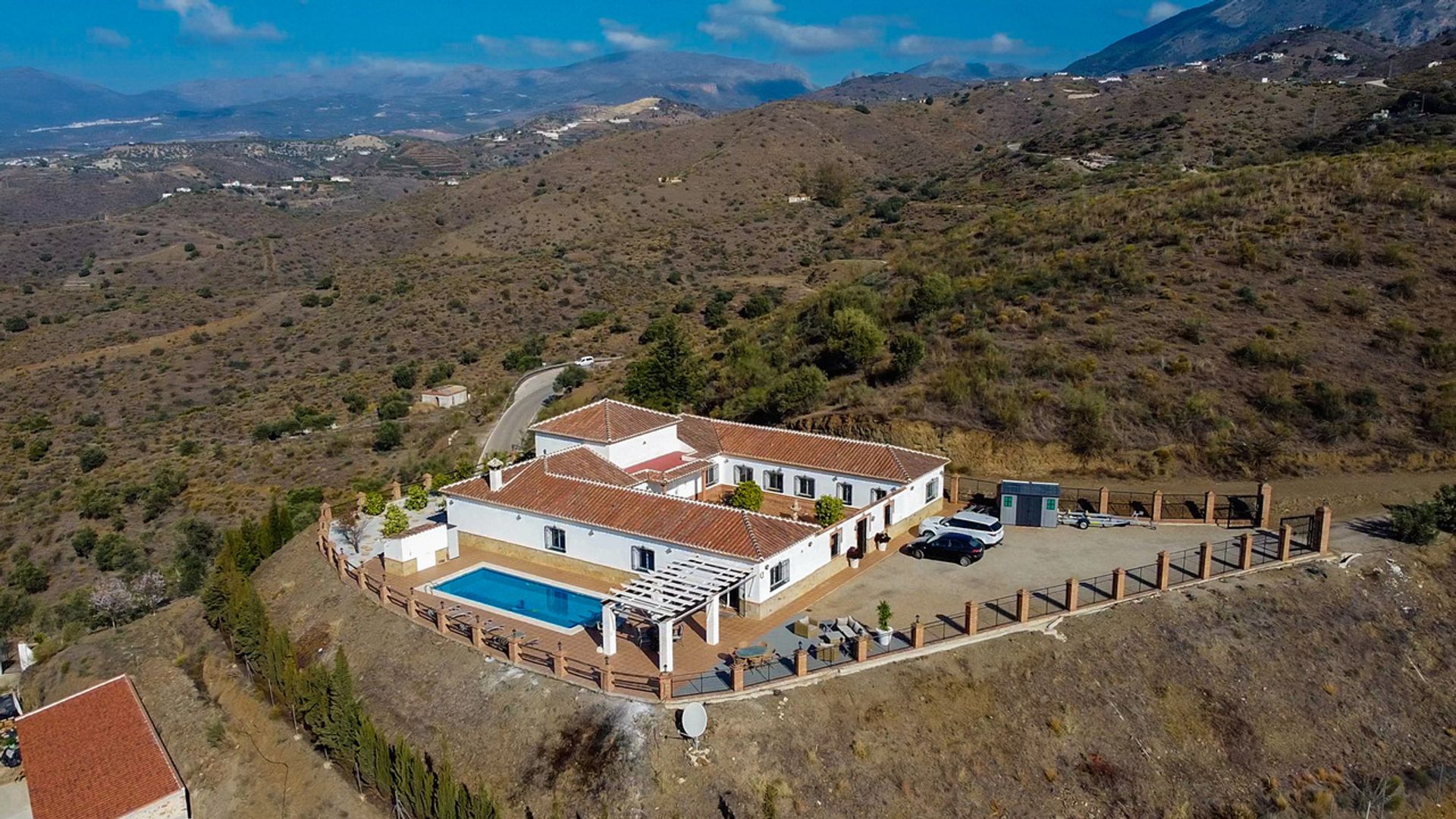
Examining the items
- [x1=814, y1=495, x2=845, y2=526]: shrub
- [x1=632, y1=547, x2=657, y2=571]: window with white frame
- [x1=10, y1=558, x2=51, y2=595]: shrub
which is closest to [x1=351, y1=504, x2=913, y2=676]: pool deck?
[x1=632, y1=547, x2=657, y2=571]: window with white frame

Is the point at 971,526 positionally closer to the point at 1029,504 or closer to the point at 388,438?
the point at 1029,504

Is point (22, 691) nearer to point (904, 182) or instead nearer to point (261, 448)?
point (261, 448)

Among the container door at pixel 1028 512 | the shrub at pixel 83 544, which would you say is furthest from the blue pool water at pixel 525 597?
the shrub at pixel 83 544

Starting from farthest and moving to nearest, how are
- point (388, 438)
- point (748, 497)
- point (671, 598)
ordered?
point (388, 438) → point (748, 497) → point (671, 598)

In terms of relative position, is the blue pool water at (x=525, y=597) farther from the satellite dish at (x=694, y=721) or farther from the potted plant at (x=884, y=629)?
the potted plant at (x=884, y=629)

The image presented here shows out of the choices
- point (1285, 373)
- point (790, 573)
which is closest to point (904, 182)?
point (1285, 373)

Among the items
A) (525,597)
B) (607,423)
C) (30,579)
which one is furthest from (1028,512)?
(30,579)

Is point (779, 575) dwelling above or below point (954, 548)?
above

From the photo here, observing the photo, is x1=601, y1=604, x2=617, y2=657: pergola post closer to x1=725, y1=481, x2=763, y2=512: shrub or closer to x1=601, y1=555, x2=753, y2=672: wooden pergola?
x1=601, y1=555, x2=753, y2=672: wooden pergola
